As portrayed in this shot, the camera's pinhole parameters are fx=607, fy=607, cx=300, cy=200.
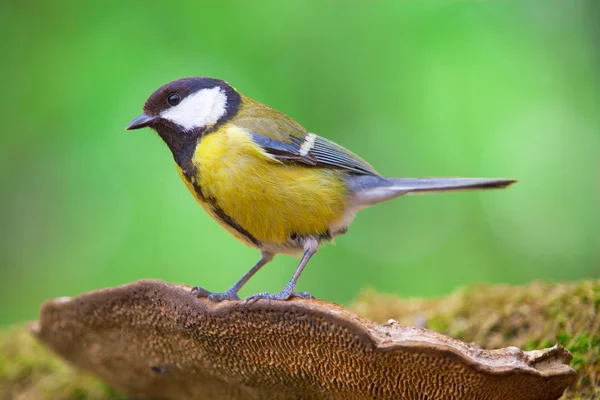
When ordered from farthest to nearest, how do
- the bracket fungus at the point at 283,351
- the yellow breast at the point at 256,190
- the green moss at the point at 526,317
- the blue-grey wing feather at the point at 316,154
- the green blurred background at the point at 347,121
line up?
the green blurred background at the point at 347,121 → the blue-grey wing feather at the point at 316,154 → the yellow breast at the point at 256,190 → the green moss at the point at 526,317 → the bracket fungus at the point at 283,351

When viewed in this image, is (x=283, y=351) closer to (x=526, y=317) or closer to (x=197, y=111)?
(x=526, y=317)

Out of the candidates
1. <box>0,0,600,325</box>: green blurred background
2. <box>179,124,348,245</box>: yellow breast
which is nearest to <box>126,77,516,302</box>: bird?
<box>179,124,348,245</box>: yellow breast

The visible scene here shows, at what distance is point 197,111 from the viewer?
116 inches

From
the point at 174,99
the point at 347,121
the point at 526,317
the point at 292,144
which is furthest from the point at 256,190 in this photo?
the point at 347,121

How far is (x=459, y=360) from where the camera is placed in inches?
62.2

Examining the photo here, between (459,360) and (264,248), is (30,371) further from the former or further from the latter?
(459,360)

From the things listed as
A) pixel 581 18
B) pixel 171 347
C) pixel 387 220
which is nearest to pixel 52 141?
pixel 387 220

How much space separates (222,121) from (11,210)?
4280 millimetres

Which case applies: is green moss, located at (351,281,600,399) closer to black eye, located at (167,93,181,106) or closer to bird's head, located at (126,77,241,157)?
bird's head, located at (126,77,241,157)

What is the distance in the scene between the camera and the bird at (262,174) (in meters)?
2.71

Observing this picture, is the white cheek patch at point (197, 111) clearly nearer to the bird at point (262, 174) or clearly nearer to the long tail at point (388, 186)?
the bird at point (262, 174)

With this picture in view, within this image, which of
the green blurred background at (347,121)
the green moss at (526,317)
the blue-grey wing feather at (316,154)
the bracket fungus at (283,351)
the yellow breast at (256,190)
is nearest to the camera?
the bracket fungus at (283,351)

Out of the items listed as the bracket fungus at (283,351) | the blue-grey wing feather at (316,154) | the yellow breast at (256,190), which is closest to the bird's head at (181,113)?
the yellow breast at (256,190)

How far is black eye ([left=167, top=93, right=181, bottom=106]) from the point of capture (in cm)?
295
